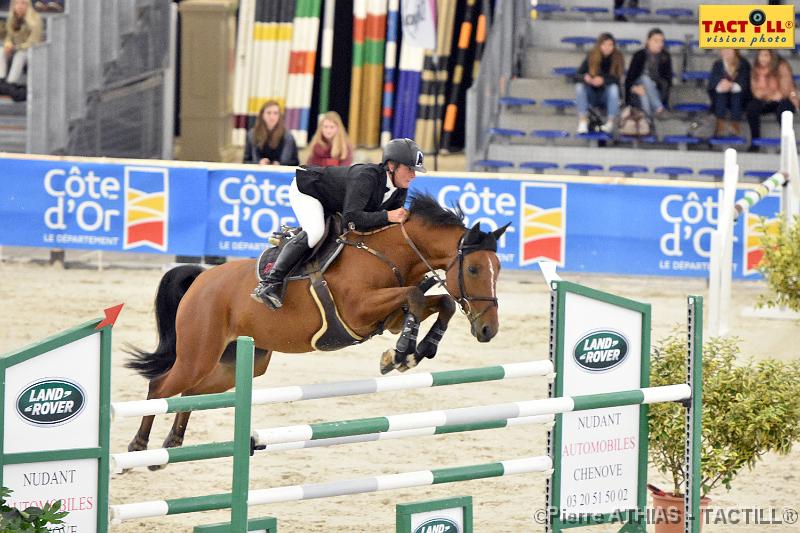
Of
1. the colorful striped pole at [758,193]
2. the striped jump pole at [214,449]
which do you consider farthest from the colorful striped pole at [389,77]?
the striped jump pole at [214,449]

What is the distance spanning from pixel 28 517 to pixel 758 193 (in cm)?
758

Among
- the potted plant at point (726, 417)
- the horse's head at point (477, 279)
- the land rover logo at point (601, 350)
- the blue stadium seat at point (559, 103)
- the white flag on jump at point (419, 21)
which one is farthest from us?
the blue stadium seat at point (559, 103)

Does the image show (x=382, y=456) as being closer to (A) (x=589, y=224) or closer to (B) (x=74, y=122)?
(A) (x=589, y=224)

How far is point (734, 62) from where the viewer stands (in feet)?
48.9

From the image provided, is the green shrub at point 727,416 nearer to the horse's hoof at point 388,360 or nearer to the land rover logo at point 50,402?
the horse's hoof at point 388,360

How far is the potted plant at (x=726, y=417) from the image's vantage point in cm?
612

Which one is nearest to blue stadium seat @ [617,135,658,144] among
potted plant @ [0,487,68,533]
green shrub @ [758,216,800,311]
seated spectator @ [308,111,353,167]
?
seated spectator @ [308,111,353,167]

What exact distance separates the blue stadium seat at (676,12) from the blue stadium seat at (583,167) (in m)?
2.81

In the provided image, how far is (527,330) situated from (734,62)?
5.21 m

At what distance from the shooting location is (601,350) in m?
5.84

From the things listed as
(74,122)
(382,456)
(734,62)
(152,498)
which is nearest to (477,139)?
(734,62)

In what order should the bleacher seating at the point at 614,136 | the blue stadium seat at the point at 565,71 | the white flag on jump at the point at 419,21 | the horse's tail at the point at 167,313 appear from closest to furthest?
1. the horse's tail at the point at 167,313
2. the bleacher seating at the point at 614,136
3. the white flag on jump at the point at 419,21
4. the blue stadium seat at the point at 565,71

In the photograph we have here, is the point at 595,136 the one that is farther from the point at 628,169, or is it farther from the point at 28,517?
the point at 28,517

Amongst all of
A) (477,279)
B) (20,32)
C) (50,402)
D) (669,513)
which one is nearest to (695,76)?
(20,32)
